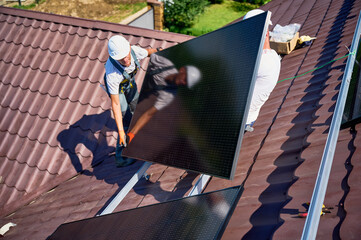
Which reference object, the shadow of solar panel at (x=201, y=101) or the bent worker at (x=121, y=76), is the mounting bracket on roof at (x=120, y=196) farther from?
the bent worker at (x=121, y=76)

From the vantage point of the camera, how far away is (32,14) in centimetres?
729

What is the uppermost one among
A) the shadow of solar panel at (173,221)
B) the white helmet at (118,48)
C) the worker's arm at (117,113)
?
the white helmet at (118,48)

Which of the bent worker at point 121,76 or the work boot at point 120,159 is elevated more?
the bent worker at point 121,76

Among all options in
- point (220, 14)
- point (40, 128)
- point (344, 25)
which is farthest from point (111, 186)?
point (220, 14)

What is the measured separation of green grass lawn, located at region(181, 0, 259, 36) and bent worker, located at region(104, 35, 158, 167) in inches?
650

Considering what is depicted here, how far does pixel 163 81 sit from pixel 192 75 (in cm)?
41

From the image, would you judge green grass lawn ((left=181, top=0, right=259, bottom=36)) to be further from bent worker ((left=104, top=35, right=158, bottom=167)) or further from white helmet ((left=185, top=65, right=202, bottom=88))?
white helmet ((left=185, top=65, right=202, bottom=88))

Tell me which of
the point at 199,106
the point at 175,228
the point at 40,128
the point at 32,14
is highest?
the point at 32,14

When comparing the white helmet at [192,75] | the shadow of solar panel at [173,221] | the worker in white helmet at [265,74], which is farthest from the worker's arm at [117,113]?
the worker in white helmet at [265,74]

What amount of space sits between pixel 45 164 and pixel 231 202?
4371mm

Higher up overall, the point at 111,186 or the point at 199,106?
the point at 199,106

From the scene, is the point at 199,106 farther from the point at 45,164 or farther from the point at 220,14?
the point at 220,14

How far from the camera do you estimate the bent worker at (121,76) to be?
3670mm

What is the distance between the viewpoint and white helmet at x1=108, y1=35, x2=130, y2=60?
3.66m
